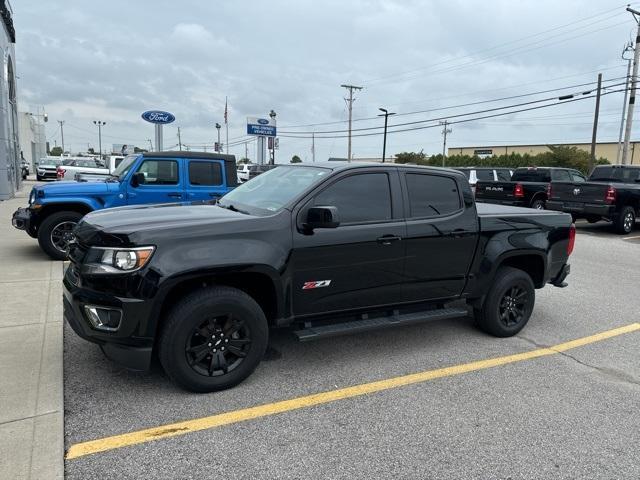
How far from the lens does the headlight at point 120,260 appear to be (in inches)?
132

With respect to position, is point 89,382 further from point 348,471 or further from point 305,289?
point 348,471

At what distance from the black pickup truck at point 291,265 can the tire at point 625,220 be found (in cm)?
1028

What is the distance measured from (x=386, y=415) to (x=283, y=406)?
739 millimetres

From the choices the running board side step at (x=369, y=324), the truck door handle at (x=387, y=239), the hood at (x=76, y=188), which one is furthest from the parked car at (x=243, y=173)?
the truck door handle at (x=387, y=239)

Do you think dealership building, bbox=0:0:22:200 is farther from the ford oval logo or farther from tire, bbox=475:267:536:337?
tire, bbox=475:267:536:337

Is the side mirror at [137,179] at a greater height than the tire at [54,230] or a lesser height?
greater

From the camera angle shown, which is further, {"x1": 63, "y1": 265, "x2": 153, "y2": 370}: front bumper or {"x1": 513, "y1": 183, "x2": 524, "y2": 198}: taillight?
{"x1": 513, "y1": 183, "x2": 524, "y2": 198}: taillight

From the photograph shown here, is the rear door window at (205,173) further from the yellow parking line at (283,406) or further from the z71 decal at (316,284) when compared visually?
the yellow parking line at (283,406)

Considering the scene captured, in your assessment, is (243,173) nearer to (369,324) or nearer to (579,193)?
(579,193)

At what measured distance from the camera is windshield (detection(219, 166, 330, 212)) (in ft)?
13.6

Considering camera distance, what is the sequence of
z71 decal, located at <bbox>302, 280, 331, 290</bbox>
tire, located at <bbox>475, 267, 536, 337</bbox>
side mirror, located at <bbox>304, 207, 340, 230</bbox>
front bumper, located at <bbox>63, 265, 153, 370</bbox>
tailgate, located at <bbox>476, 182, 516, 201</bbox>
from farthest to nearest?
tailgate, located at <bbox>476, 182, 516, 201</bbox>, tire, located at <bbox>475, 267, 536, 337</bbox>, z71 decal, located at <bbox>302, 280, 331, 290</bbox>, side mirror, located at <bbox>304, 207, 340, 230</bbox>, front bumper, located at <bbox>63, 265, 153, 370</bbox>

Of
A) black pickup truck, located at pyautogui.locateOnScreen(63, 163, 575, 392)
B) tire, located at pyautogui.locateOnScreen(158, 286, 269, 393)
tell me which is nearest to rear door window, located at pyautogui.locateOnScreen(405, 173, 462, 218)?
black pickup truck, located at pyautogui.locateOnScreen(63, 163, 575, 392)

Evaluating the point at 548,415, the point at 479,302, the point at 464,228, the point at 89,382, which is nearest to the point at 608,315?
the point at 479,302

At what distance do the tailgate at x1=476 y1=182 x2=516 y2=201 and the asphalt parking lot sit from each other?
1257 cm
